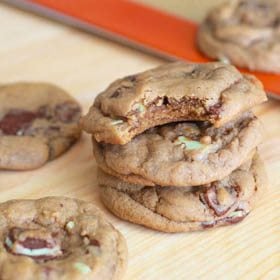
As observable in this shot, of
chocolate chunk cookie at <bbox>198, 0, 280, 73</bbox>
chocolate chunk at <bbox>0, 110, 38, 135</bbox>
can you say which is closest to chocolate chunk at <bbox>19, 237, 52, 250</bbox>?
chocolate chunk at <bbox>0, 110, 38, 135</bbox>

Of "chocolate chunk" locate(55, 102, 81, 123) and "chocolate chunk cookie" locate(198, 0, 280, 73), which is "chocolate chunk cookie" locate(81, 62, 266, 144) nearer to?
"chocolate chunk" locate(55, 102, 81, 123)

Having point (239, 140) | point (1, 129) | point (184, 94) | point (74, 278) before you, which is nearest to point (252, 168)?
point (239, 140)

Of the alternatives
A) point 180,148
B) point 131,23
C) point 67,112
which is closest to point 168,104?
point 180,148

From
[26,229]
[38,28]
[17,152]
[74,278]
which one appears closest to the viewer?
[74,278]

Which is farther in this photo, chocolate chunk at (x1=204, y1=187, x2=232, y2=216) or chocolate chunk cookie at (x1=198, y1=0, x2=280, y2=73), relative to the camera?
chocolate chunk cookie at (x1=198, y1=0, x2=280, y2=73)

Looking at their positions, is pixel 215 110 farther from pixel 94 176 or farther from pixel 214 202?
pixel 94 176

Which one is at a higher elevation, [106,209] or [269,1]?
[269,1]

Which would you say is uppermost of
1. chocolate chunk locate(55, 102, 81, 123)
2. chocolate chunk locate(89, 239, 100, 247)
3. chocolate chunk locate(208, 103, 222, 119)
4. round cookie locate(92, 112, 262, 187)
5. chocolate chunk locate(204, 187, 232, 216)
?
chocolate chunk locate(208, 103, 222, 119)

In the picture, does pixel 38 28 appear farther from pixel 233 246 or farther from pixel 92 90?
pixel 233 246
